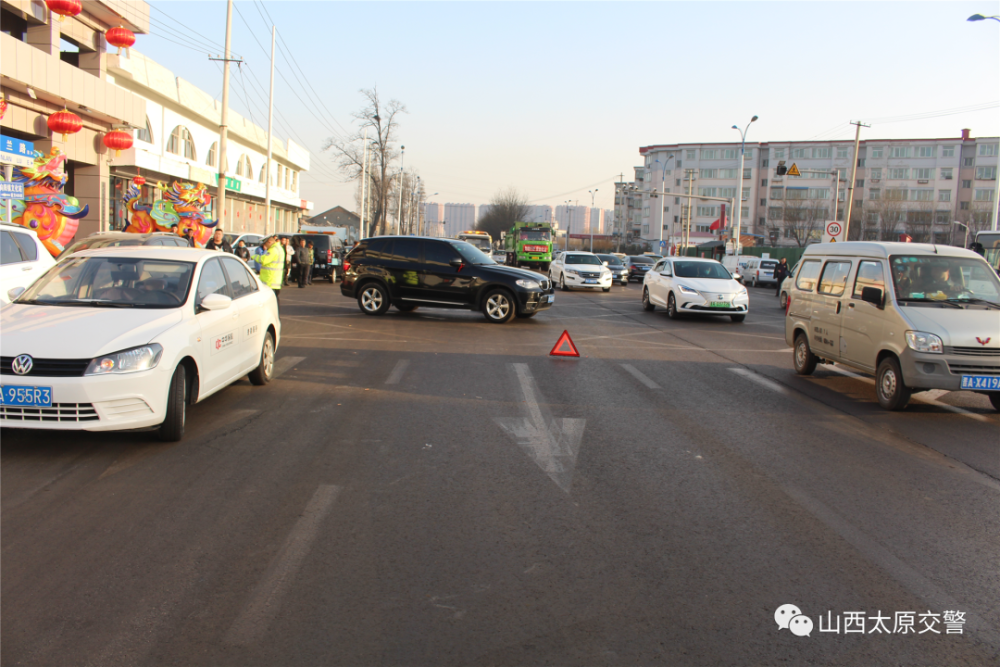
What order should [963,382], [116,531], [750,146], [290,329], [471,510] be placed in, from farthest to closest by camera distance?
[750,146]
[290,329]
[963,382]
[471,510]
[116,531]

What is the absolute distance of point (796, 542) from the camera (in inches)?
177

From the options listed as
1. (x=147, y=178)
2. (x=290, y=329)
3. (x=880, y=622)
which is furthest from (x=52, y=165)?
(x=880, y=622)

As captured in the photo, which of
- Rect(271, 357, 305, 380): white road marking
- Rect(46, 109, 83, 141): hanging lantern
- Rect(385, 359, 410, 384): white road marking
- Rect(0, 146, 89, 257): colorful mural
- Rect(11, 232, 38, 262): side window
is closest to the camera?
Rect(385, 359, 410, 384): white road marking

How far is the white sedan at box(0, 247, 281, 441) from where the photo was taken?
18.6 ft

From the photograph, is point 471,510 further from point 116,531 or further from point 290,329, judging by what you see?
point 290,329

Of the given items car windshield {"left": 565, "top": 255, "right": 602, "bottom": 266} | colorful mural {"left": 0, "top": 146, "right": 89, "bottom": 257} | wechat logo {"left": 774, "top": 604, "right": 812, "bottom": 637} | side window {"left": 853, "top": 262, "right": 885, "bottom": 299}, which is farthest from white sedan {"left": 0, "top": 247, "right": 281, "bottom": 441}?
car windshield {"left": 565, "top": 255, "right": 602, "bottom": 266}

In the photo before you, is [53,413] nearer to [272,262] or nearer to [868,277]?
[868,277]

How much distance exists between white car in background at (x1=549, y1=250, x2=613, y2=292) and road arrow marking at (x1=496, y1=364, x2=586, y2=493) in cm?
2261

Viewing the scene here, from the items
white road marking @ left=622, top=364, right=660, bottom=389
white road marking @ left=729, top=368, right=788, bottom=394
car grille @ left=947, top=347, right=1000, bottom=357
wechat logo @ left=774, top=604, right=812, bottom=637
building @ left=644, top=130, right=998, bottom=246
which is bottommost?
wechat logo @ left=774, top=604, right=812, bottom=637

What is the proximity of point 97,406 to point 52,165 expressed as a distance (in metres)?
18.5

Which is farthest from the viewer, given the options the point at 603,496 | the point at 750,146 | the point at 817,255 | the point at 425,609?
the point at 750,146

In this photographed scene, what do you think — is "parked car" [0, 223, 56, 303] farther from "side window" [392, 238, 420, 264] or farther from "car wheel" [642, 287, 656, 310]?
"car wheel" [642, 287, 656, 310]

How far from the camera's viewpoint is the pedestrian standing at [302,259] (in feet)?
90.7

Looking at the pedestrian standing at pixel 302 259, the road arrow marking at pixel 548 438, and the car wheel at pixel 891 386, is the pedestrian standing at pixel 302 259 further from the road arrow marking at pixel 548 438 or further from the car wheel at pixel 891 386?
the car wheel at pixel 891 386
